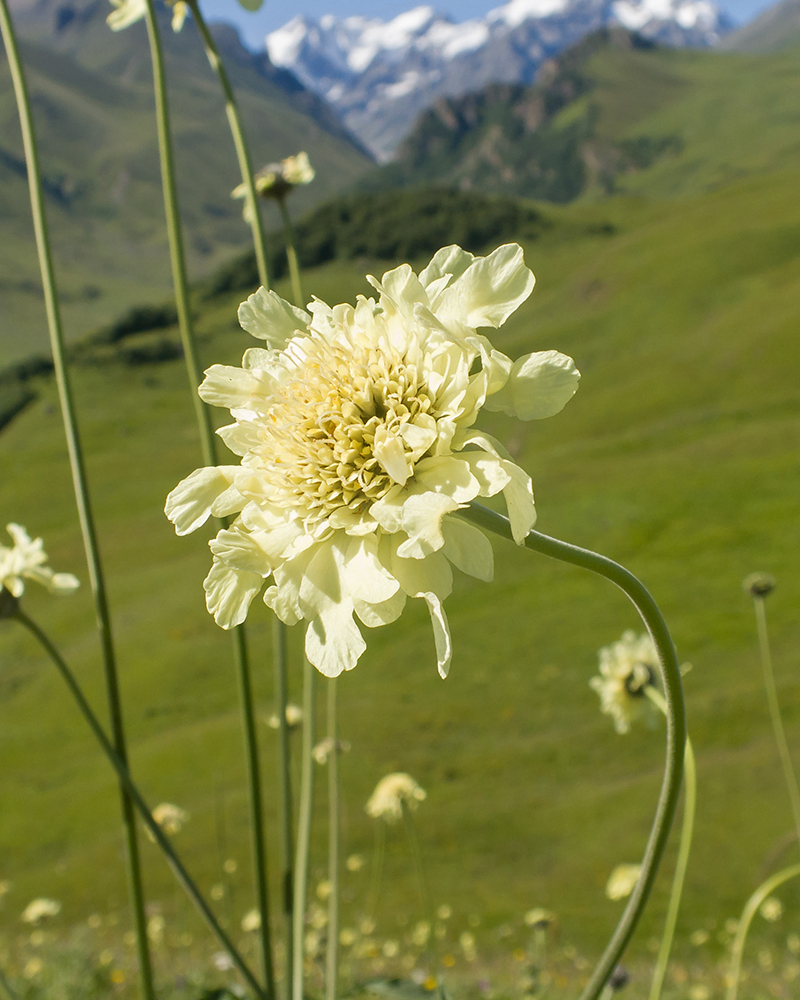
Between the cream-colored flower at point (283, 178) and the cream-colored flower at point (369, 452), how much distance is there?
350cm

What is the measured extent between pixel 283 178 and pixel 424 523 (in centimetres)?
447

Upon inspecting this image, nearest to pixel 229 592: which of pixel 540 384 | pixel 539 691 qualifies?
pixel 540 384

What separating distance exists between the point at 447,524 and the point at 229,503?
1.56 feet

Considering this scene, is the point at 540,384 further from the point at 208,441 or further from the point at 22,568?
the point at 22,568

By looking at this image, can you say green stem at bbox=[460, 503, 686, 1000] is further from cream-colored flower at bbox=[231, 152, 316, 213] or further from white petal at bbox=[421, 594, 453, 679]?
cream-colored flower at bbox=[231, 152, 316, 213]

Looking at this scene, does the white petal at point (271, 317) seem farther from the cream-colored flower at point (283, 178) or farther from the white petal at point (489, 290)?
the cream-colored flower at point (283, 178)

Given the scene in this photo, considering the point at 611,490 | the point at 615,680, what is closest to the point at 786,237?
the point at 611,490

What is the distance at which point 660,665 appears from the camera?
122 cm

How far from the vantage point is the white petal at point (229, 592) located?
159 centimetres

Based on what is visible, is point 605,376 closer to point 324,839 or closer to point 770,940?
point 324,839

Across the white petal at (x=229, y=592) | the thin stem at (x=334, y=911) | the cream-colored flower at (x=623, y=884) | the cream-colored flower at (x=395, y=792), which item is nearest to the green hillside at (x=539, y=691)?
the cream-colored flower at (x=395, y=792)

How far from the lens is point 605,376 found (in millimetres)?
45875

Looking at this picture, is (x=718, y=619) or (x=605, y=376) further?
(x=605, y=376)

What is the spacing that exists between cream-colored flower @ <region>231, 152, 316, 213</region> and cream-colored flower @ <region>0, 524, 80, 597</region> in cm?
277
